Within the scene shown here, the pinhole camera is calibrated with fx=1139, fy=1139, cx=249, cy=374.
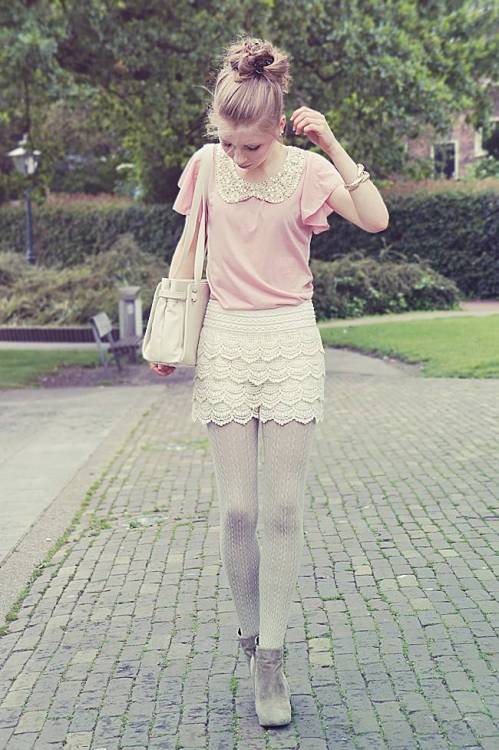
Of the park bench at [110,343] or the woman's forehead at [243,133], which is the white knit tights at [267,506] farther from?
the park bench at [110,343]

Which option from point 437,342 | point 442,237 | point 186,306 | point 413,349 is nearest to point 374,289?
point 442,237

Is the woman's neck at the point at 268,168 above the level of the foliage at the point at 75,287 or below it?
above

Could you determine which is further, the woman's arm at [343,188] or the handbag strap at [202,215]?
the handbag strap at [202,215]

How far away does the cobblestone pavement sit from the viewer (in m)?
3.38

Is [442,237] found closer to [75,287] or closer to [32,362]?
[75,287]

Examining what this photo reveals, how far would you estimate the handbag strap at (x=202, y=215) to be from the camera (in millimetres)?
3395

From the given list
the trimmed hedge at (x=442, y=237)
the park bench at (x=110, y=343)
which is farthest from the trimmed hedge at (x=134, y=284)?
the park bench at (x=110, y=343)

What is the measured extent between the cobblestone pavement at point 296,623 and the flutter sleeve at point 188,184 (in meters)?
1.54

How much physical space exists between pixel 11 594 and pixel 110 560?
0.61 m

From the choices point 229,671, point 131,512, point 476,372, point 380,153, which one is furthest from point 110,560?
point 380,153

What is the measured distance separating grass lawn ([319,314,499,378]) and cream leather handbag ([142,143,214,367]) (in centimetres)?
925

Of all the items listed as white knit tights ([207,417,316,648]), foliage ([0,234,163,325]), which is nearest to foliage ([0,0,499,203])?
foliage ([0,234,163,325])

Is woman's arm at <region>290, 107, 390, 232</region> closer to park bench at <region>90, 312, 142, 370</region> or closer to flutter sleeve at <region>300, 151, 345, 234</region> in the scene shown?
flutter sleeve at <region>300, 151, 345, 234</region>

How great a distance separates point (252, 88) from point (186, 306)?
0.68 metres
